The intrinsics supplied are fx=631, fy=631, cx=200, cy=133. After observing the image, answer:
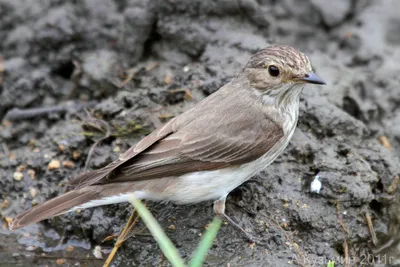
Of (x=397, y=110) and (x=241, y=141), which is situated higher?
(x=241, y=141)

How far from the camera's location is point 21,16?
863 centimetres

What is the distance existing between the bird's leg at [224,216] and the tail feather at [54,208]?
1137 millimetres

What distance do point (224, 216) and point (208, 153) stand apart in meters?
0.65

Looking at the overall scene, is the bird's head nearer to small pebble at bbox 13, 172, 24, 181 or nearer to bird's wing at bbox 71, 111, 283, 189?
bird's wing at bbox 71, 111, 283, 189

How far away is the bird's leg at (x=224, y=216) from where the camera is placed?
5.90 meters

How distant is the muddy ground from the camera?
20.0 feet

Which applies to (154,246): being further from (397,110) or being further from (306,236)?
(397,110)

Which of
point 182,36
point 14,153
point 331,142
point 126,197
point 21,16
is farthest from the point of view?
point 21,16

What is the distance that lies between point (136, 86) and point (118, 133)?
998 mm

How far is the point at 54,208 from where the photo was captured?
5672mm

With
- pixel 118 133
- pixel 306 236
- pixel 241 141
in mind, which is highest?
pixel 241 141

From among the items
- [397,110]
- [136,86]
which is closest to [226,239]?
[136,86]

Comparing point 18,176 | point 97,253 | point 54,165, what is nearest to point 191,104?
point 54,165

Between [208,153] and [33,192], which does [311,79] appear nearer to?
[208,153]
